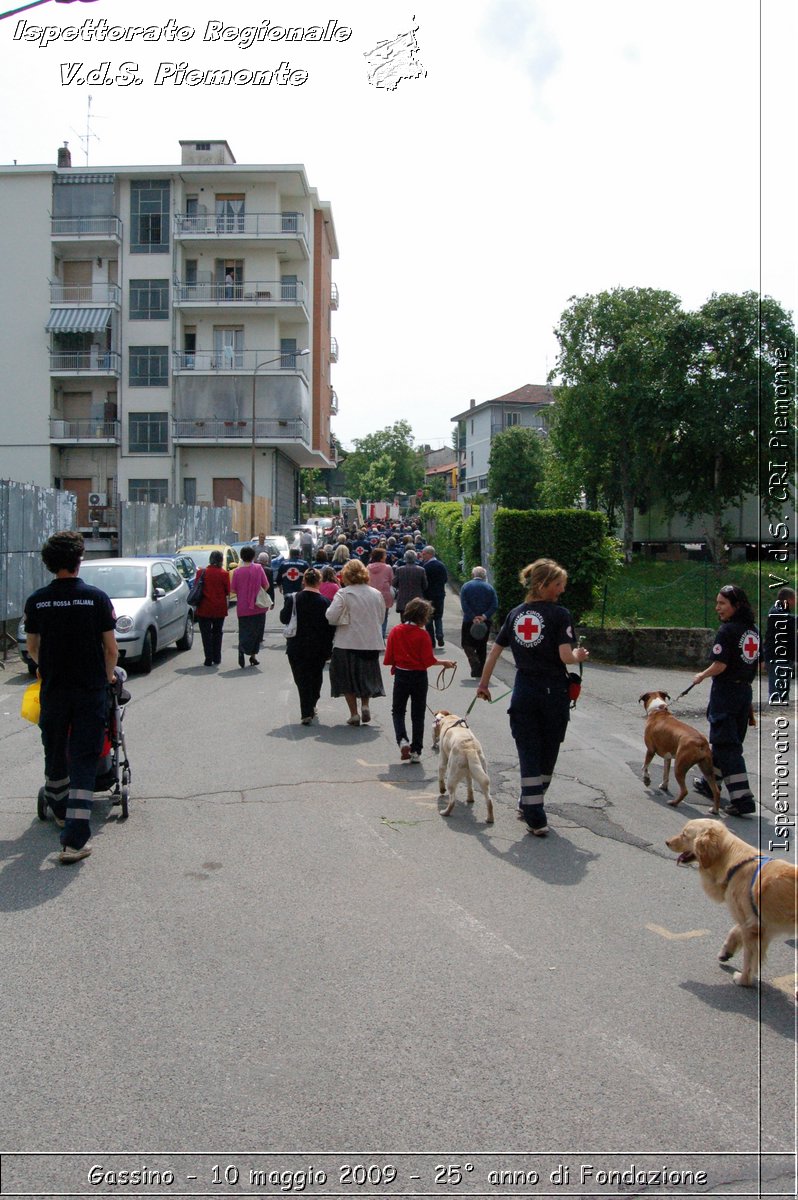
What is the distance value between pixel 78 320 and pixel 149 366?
401cm

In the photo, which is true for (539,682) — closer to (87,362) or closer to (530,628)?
(530,628)

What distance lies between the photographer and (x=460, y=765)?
7551 mm

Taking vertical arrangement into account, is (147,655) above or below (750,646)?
below

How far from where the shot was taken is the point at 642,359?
137 feet

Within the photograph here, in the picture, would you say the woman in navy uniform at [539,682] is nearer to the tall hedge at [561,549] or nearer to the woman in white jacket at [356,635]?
the woman in white jacket at [356,635]

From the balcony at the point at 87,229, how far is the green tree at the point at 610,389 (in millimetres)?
22549

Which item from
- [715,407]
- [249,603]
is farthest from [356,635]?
[715,407]

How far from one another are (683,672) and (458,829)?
1020 centimetres

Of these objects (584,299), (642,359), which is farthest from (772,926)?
(584,299)

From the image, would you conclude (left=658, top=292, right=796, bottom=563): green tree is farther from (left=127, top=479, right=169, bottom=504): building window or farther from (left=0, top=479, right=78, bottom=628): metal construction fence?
(left=127, top=479, right=169, bottom=504): building window

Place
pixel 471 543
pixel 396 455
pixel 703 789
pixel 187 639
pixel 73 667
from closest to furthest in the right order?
pixel 73 667
pixel 703 789
pixel 187 639
pixel 471 543
pixel 396 455

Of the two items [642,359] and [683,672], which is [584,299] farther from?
[683,672]

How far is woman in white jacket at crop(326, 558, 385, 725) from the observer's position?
10.9 metres

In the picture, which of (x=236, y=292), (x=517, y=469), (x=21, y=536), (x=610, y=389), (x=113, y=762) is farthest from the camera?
(x=517, y=469)
